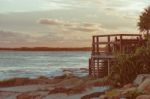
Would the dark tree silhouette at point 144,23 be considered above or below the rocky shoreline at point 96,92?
above

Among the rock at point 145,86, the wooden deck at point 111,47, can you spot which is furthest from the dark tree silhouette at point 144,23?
the rock at point 145,86

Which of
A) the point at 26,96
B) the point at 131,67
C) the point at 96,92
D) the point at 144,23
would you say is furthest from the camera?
the point at 144,23

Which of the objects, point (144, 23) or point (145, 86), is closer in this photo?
point (145, 86)

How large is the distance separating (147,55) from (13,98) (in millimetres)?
9141

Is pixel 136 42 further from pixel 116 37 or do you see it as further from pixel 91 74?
pixel 91 74

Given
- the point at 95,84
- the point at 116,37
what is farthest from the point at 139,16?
the point at 95,84

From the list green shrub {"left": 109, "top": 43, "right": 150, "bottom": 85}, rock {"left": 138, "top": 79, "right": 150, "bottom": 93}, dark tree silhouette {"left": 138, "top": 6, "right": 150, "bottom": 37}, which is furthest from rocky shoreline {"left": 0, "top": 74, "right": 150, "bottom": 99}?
dark tree silhouette {"left": 138, "top": 6, "right": 150, "bottom": 37}

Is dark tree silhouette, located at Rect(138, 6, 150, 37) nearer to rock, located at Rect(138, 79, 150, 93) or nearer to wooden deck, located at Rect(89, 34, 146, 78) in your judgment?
wooden deck, located at Rect(89, 34, 146, 78)

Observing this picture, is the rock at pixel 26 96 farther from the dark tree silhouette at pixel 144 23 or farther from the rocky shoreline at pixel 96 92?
the dark tree silhouette at pixel 144 23

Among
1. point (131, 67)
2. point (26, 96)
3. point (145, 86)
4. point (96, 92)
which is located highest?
point (131, 67)

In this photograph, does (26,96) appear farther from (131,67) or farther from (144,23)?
(144,23)

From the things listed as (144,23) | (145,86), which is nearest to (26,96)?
(145,86)

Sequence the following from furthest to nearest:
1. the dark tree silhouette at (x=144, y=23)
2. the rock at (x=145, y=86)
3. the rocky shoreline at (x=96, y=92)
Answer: the dark tree silhouette at (x=144, y=23), the rock at (x=145, y=86), the rocky shoreline at (x=96, y=92)

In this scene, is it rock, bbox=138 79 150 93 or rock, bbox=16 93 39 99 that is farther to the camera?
rock, bbox=16 93 39 99
